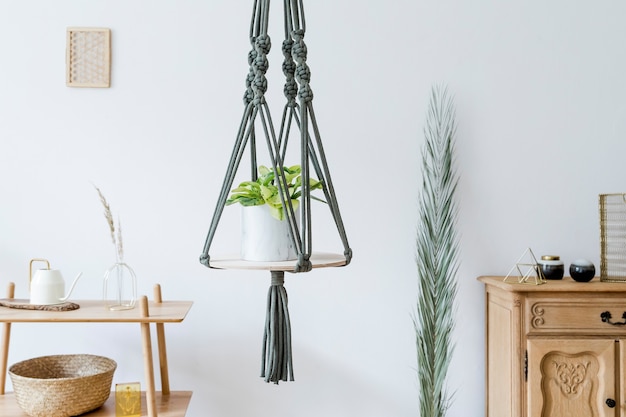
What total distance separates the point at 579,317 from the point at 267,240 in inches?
59.2

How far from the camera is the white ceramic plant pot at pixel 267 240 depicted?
1.29 metres

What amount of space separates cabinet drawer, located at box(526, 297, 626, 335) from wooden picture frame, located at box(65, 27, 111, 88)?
2.02 meters

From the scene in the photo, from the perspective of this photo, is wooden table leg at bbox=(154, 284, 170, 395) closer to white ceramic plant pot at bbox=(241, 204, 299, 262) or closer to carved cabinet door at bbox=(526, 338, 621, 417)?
white ceramic plant pot at bbox=(241, 204, 299, 262)

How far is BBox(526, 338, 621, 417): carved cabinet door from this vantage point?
87.8 inches

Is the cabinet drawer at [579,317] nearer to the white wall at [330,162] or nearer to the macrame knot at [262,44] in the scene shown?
the white wall at [330,162]

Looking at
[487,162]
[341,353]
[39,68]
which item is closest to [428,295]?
[341,353]

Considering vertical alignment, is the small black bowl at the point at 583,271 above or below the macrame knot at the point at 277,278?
below

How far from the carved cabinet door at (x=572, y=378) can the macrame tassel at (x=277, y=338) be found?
4.36 feet

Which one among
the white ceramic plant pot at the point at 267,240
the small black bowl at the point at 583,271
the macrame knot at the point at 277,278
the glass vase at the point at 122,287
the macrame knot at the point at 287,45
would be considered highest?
the macrame knot at the point at 287,45

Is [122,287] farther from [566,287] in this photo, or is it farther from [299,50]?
[566,287]

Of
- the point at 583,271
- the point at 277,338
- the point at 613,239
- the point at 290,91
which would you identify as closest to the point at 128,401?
the point at 277,338

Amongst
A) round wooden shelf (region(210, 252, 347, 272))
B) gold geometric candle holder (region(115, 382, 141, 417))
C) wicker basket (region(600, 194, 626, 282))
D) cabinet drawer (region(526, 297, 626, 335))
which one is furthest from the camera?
wicker basket (region(600, 194, 626, 282))

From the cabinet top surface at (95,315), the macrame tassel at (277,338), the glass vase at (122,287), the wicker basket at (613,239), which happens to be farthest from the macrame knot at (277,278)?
the wicker basket at (613,239)

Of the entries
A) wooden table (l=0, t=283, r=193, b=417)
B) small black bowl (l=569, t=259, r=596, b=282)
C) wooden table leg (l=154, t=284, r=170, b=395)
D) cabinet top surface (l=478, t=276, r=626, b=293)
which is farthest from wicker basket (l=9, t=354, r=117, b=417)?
small black bowl (l=569, t=259, r=596, b=282)
